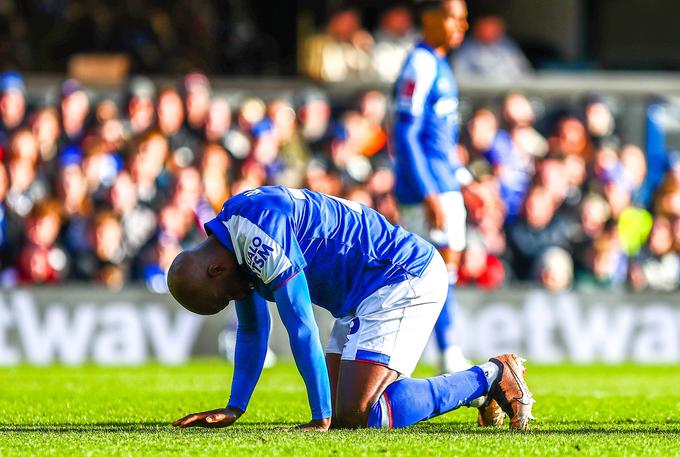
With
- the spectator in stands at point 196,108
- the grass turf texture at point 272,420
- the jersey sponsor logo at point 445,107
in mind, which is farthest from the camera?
the spectator in stands at point 196,108

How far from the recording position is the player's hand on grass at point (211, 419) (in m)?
6.46

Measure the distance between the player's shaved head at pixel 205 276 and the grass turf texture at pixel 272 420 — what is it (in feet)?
2.01

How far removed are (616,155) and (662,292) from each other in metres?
2.00

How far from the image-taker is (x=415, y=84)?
968 cm

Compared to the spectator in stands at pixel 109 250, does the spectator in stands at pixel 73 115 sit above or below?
above

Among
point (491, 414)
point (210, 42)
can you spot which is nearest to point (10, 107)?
point (210, 42)

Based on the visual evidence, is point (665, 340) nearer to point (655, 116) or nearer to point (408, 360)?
point (655, 116)

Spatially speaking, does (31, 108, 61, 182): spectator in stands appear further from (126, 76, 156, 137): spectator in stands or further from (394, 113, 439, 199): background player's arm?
(394, 113, 439, 199): background player's arm

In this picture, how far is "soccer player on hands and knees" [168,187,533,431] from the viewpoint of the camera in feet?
19.5

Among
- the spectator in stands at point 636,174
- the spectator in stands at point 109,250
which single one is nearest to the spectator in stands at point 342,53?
the spectator in stands at point 636,174

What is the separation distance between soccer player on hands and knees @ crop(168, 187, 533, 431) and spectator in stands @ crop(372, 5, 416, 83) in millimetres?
9707

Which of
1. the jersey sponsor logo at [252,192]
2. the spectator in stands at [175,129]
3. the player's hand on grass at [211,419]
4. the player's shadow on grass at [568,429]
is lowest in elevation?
the player's shadow on grass at [568,429]

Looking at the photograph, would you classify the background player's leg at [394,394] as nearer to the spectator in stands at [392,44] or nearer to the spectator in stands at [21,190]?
the spectator in stands at [21,190]

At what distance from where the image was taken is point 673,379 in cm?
1133
